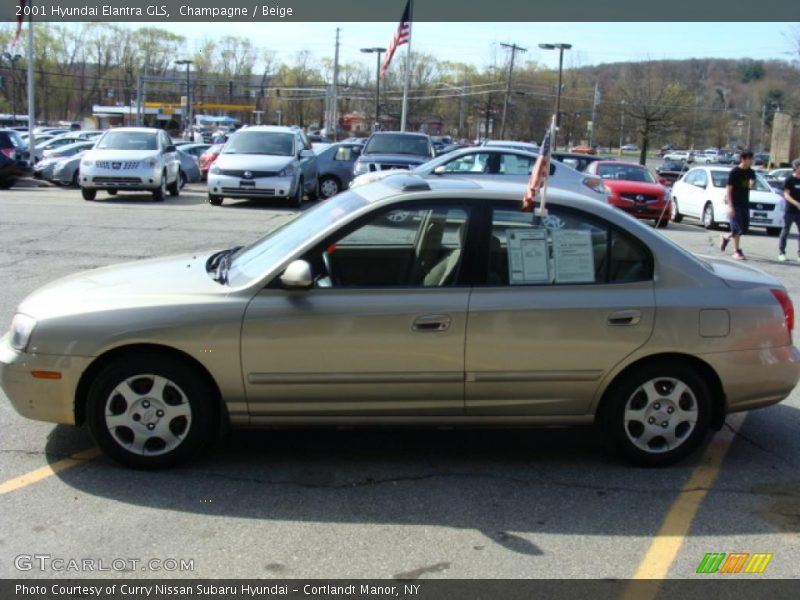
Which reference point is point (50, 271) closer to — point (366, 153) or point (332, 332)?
point (332, 332)

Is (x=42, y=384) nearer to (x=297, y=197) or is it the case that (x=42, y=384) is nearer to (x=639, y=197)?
(x=297, y=197)

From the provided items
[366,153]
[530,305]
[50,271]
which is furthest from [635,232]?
[366,153]

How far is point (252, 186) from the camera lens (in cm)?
1862

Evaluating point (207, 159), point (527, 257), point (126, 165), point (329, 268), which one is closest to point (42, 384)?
point (329, 268)

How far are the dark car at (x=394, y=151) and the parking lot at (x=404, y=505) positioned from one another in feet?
50.0

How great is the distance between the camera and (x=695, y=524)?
13.0 feet

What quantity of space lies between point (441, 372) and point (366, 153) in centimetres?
1716

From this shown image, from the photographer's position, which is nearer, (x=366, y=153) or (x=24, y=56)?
(x=366, y=153)

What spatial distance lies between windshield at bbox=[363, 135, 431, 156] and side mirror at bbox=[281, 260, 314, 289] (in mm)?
17178

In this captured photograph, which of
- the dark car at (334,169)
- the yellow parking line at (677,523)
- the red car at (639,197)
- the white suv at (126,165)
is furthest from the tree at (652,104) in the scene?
the yellow parking line at (677,523)

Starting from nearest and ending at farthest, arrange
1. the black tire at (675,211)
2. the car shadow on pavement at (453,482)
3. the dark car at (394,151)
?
the car shadow on pavement at (453,482) → the dark car at (394,151) → the black tire at (675,211)

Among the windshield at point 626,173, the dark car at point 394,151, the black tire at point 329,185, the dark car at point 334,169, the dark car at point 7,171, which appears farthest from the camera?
the black tire at point 329,185

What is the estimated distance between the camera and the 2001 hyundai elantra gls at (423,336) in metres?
4.21

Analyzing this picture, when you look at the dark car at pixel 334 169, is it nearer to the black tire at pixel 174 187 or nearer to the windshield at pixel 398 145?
the windshield at pixel 398 145
